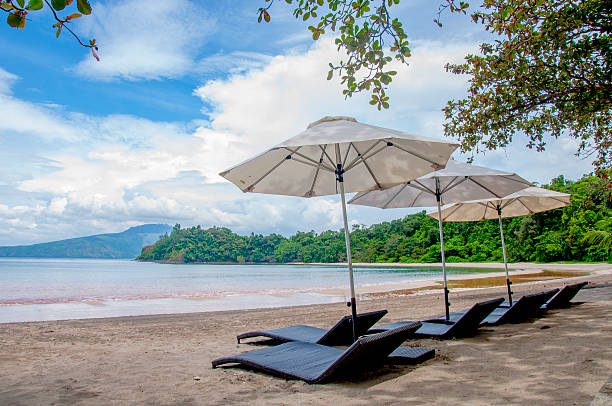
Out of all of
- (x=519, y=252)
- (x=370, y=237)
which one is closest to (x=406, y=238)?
(x=370, y=237)

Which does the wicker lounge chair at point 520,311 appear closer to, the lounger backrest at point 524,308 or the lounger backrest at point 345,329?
the lounger backrest at point 524,308

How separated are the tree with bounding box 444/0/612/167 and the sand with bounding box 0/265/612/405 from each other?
11.8 ft

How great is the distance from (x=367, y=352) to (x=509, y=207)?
595 cm

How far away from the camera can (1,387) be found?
4.38 m

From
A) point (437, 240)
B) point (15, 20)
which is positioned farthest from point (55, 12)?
point (437, 240)

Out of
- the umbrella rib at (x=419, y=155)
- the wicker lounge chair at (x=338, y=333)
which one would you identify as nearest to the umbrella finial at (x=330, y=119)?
the umbrella rib at (x=419, y=155)

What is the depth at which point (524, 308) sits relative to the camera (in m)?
6.80

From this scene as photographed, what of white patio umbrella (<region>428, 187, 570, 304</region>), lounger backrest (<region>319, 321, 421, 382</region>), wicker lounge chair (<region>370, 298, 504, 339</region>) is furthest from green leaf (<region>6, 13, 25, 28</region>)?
white patio umbrella (<region>428, 187, 570, 304</region>)

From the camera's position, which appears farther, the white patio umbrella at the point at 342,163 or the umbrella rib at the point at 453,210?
the umbrella rib at the point at 453,210

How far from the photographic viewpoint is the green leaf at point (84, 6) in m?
2.12

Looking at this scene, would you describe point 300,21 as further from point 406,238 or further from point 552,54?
point 406,238

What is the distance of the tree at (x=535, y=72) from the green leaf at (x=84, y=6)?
627 centimetres

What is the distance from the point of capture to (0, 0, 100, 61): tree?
2.01 m

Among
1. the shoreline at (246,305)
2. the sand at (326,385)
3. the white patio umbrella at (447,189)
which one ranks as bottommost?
the shoreline at (246,305)
